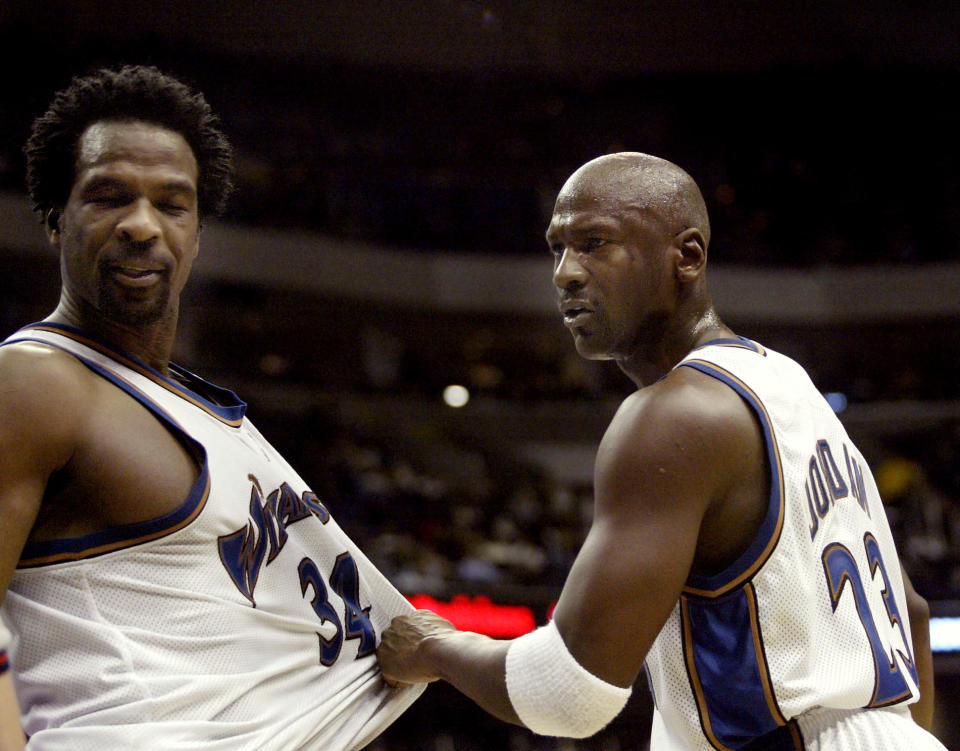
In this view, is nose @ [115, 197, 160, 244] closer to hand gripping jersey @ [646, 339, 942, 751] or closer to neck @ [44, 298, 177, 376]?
neck @ [44, 298, 177, 376]

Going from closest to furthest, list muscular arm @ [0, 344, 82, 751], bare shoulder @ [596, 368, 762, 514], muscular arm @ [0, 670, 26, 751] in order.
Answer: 1. muscular arm @ [0, 670, 26, 751]
2. muscular arm @ [0, 344, 82, 751]
3. bare shoulder @ [596, 368, 762, 514]

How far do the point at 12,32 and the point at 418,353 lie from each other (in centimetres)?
636

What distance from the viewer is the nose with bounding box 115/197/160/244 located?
2.09 metres

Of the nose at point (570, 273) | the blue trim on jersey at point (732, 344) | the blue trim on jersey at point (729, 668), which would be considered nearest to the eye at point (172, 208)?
the nose at point (570, 273)

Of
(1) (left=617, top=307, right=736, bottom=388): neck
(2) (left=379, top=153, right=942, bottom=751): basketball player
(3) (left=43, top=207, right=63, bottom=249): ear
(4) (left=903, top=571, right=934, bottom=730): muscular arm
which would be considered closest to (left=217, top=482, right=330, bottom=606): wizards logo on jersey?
(2) (left=379, top=153, right=942, bottom=751): basketball player

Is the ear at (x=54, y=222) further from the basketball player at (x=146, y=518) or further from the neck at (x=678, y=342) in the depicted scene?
the neck at (x=678, y=342)

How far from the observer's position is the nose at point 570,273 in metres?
2.35

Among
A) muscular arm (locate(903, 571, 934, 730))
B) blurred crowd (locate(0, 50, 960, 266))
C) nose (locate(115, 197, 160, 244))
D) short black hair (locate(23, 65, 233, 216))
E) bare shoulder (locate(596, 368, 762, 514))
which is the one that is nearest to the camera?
bare shoulder (locate(596, 368, 762, 514))

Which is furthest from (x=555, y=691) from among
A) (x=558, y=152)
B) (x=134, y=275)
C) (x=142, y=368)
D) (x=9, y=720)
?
(x=558, y=152)

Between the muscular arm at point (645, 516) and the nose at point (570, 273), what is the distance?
0.37 metres

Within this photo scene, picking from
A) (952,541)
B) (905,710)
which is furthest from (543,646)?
(952,541)

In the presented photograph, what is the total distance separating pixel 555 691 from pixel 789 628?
1.58 ft

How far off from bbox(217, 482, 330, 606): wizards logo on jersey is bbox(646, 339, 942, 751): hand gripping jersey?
86 cm

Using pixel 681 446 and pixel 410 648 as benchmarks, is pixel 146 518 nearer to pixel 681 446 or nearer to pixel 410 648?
pixel 410 648
